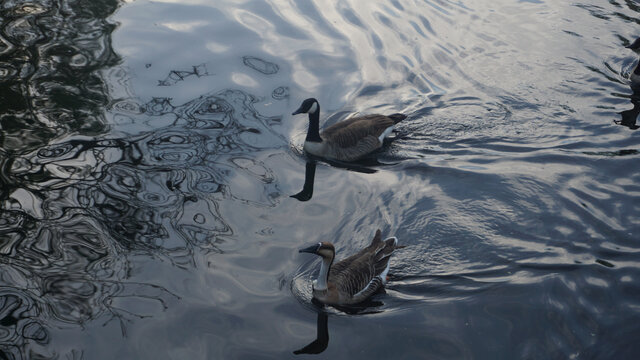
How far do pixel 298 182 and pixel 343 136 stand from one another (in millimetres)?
1558

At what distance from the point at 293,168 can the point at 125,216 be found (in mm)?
3068

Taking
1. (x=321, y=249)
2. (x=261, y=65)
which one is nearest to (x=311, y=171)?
(x=321, y=249)

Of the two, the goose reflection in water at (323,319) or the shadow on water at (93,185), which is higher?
the goose reflection in water at (323,319)

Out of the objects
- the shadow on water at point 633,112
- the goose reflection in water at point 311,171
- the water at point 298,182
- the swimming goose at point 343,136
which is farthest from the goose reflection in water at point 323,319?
the shadow on water at point 633,112

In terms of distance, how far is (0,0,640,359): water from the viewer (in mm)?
7844

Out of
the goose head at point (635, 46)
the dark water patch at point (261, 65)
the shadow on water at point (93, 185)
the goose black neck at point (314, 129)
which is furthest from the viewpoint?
the goose head at point (635, 46)

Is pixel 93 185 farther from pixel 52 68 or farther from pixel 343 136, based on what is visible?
pixel 52 68

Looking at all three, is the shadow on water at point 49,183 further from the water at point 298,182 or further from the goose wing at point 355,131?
the goose wing at point 355,131

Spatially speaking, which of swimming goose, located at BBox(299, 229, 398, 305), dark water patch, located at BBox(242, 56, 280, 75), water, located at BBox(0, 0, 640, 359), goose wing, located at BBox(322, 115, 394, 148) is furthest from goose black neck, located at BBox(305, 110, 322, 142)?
swimming goose, located at BBox(299, 229, 398, 305)

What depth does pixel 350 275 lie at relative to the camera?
8.41m

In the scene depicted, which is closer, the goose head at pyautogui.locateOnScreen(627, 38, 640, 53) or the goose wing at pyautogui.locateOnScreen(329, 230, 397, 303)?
the goose wing at pyautogui.locateOnScreen(329, 230, 397, 303)

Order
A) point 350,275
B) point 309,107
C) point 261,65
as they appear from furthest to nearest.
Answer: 1. point 261,65
2. point 309,107
3. point 350,275

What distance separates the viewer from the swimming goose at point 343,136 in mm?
11664

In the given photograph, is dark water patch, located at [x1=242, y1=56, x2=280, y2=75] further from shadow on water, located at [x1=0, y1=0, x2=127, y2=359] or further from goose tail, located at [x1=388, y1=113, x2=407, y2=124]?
goose tail, located at [x1=388, y1=113, x2=407, y2=124]
